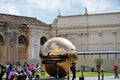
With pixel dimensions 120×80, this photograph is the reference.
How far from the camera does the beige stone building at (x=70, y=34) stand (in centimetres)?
6075

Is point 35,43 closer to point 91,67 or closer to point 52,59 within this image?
point 91,67

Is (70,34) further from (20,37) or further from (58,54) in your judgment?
(58,54)

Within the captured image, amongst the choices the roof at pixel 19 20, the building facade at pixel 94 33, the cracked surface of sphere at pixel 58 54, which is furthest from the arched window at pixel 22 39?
the cracked surface of sphere at pixel 58 54

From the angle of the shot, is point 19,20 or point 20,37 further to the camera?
point 19,20

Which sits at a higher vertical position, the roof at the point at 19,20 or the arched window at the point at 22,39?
the roof at the point at 19,20

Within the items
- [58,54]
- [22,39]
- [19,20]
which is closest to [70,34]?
[22,39]

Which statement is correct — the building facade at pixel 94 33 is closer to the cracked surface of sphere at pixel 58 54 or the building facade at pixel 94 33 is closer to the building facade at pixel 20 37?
the building facade at pixel 20 37

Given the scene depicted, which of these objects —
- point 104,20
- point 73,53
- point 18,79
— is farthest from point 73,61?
point 104,20

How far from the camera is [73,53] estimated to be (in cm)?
2847

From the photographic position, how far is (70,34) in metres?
66.6

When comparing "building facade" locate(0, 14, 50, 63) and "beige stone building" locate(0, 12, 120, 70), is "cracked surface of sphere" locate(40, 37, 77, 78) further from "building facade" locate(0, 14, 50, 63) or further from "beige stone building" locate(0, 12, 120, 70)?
"building facade" locate(0, 14, 50, 63)

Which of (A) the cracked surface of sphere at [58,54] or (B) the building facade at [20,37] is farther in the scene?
(B) the building facade at [20,37]

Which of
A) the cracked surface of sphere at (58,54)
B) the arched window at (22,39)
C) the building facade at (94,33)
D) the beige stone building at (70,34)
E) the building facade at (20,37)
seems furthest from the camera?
the arched window at (22,39)

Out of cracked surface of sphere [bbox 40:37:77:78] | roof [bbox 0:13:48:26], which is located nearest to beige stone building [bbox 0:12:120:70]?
roof [bbox 0:13:48:26]
